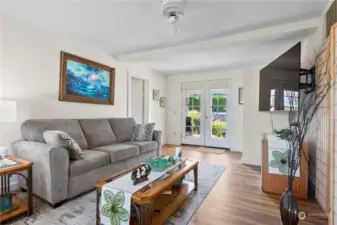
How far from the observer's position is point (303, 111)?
1652 mm

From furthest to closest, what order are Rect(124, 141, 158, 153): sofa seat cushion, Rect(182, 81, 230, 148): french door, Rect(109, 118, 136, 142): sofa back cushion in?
Rect(182, 81, 230, 148): french door → Rect(109, 118, 136, 142): sofa back cushion → Rect(124, 141, 158, 153): sofa seat cushion

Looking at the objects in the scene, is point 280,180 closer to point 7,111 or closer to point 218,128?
point 218,128

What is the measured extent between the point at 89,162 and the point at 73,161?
0.18m

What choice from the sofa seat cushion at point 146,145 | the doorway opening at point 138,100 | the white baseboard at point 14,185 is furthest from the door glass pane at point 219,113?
the white baseboard at point 14,185

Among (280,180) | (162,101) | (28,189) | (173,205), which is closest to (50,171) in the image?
(28,189)

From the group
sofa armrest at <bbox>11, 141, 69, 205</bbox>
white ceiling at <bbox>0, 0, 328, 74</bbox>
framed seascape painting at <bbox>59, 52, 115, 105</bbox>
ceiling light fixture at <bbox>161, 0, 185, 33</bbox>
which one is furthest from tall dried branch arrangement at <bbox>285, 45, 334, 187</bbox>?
framed seascape painting at <bbox>59, 52, 115, 105</bbox>

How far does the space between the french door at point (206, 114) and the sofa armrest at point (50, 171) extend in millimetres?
3992

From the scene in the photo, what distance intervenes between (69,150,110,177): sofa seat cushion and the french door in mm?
3405

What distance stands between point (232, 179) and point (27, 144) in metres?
2.78

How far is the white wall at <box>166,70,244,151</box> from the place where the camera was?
474 centimetres

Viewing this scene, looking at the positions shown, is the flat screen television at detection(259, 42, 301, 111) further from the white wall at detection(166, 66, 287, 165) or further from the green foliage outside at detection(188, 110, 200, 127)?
the green foliage outside at detection(188, 110, 200, 127)

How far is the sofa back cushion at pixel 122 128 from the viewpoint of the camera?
11.0ft

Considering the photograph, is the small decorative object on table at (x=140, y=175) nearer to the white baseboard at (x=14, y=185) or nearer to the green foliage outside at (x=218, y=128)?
the white baseboard at (x=14, y=185)

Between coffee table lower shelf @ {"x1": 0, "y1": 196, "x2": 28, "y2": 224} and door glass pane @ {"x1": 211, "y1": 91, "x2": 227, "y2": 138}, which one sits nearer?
coffee table lower shelf @ {"x1": 0, "y1": 196, "x2": 28, "y2": 224}
